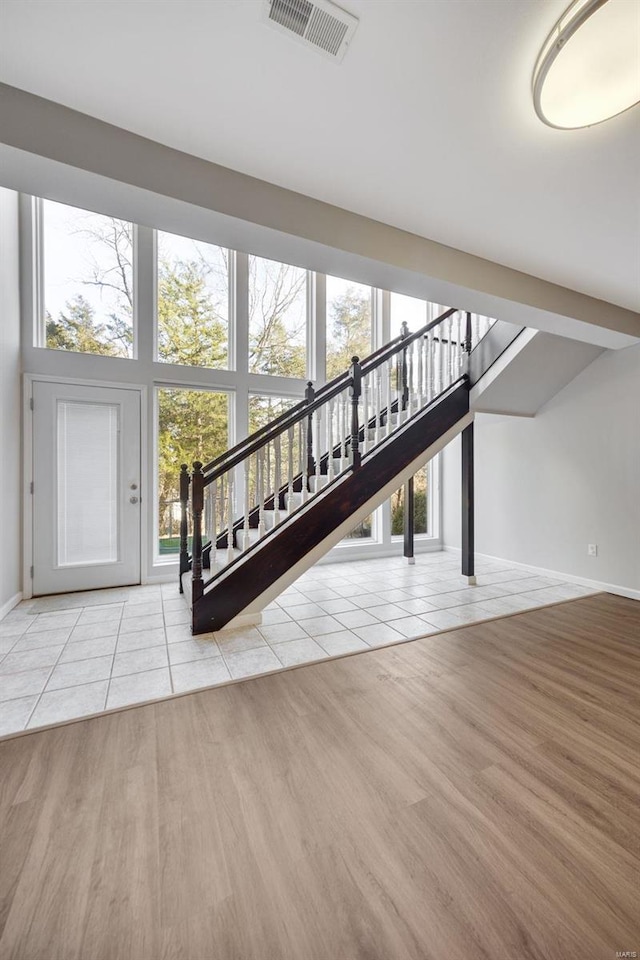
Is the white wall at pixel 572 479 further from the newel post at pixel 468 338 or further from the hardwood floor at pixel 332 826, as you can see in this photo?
the hardwood floor at pixel 332 826

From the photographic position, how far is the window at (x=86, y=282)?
3818mm

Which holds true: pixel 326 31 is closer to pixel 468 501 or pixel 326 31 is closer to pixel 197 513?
pixel 197 513

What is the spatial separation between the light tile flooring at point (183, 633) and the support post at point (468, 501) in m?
0.24

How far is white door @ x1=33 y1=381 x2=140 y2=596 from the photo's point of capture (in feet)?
12.3

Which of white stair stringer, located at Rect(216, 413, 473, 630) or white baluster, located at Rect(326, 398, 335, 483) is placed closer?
white stair stringer, located at Rect(216, 413, 473, 630)

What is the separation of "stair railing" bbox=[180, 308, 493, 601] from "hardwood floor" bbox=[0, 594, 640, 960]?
1.37 metres

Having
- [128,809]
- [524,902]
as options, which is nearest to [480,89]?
[524,902]

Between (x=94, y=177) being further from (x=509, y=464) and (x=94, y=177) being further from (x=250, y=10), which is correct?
(x=509, y=464)

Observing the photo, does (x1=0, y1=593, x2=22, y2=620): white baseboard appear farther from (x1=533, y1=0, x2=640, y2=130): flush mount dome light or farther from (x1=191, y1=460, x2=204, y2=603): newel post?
(x1=533, y1=0, x2=640, y2=130): flush mount dome light

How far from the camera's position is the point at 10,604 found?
338cm

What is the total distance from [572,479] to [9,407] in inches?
223

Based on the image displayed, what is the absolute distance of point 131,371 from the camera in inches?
160

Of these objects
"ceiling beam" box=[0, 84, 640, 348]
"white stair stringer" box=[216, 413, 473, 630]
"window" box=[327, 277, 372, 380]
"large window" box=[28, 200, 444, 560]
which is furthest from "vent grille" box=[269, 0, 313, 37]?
"window" box=[327, 277, 372, 380]

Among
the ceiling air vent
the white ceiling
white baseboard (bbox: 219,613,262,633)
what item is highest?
the white ceiling
